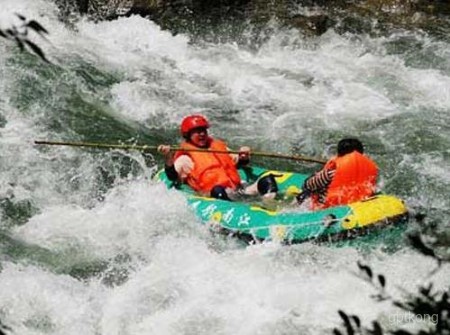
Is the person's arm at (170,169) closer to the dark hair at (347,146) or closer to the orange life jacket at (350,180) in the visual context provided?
the orange life jacket at (350,180)

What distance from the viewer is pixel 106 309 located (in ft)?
22.1

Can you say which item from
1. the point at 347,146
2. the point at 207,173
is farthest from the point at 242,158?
the point at 347,146

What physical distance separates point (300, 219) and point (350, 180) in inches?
22.6

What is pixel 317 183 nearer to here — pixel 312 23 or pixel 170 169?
pixel 170 169

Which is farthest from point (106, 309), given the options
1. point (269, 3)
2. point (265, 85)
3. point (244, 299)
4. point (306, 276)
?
point (269, 3)

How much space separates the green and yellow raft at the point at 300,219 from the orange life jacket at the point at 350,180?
0.15 metres

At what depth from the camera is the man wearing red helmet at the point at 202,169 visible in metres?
8.38

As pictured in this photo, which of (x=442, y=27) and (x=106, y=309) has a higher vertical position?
(x=442, y=27)

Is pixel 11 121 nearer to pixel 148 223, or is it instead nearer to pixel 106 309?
pixel 148 223

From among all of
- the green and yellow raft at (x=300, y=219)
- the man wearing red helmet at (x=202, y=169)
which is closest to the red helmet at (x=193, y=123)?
the man wearing red helmet at (x=202, y=169)

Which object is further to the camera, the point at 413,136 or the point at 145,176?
the point at 413,136

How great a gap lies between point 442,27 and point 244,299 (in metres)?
8.15

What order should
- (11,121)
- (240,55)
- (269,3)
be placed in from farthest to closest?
(269,3), (240,55), (11,121)

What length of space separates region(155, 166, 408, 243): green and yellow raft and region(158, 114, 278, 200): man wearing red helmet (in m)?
0.38
